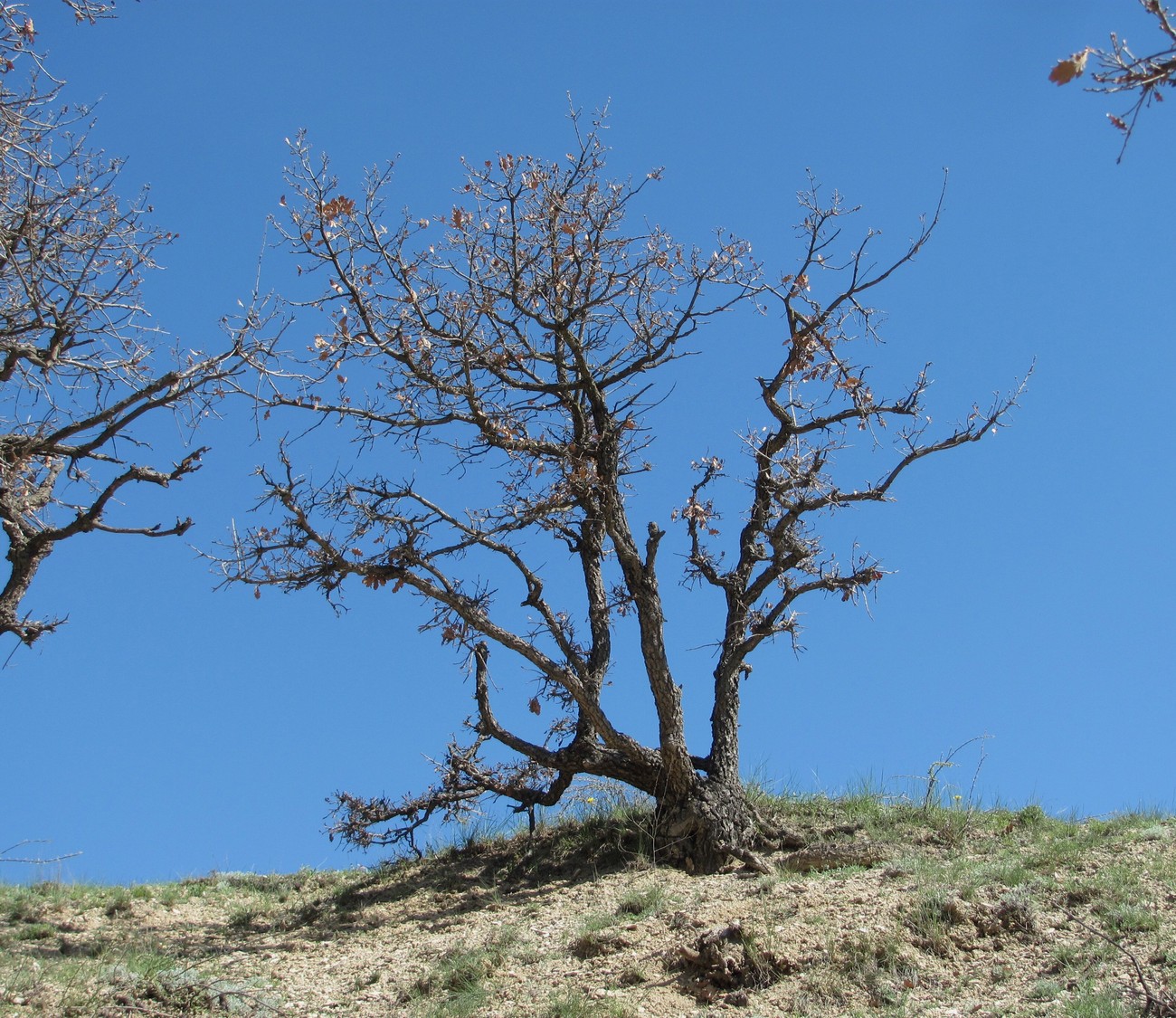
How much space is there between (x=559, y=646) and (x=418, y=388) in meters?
2.51

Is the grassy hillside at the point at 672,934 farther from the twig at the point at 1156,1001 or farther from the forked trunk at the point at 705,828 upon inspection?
the forked trunk at the point at 705,828

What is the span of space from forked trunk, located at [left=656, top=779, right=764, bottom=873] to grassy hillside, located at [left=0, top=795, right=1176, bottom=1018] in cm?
19

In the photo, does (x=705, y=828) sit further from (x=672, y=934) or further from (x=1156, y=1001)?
(x=1156, y=1001)

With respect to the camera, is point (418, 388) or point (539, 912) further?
point (418, 388)

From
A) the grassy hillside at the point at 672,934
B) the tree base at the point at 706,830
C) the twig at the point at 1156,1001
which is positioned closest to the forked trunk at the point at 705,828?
the tree base at the point at 706,830

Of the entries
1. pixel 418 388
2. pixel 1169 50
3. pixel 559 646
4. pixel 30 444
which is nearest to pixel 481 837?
pixel 559 646

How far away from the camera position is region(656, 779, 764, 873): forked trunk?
9.03 metres

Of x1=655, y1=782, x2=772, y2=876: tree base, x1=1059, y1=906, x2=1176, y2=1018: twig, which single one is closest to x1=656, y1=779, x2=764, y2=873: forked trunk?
x1=655, y1=782, x2=772, y2=876: tree base

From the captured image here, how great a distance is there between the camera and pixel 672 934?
714 cm

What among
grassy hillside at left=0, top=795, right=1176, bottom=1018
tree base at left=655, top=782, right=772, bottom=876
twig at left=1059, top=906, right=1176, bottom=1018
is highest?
tree base at left=655, top=782, right=772, bottom=876

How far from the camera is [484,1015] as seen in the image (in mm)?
6375

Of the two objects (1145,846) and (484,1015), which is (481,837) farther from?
(1145,846)

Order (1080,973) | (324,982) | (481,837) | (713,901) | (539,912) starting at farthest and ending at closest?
(481,837)
(539,912)
(713,901)
(324,982)
(1080,973)

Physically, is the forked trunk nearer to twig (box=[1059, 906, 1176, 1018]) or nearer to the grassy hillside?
the grassy hillside
